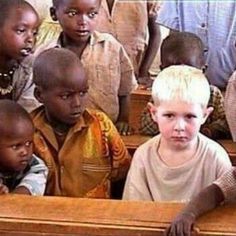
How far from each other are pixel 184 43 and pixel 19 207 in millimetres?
916

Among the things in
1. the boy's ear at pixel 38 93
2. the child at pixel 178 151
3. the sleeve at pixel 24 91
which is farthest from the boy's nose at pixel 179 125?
the sleeve at pixel 24 91

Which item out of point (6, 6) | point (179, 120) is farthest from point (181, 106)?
point (6, 6)

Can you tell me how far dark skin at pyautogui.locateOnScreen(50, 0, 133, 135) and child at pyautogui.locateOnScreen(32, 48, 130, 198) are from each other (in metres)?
0.23

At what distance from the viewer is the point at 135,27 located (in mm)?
2477

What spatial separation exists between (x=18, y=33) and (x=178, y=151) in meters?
0.52

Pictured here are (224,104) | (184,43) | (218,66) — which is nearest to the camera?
(224,104)


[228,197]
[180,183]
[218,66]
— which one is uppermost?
[228,197]

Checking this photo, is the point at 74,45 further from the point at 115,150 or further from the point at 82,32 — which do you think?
the point at 115,150

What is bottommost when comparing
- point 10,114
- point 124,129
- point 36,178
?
point 124,129

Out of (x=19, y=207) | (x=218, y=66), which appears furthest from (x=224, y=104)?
(x=19, y=207)

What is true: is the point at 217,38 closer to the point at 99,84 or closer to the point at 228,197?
the point at 99,84

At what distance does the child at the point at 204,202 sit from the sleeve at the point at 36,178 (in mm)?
379

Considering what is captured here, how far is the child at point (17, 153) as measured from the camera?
1363mm

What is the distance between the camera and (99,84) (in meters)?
1.83
